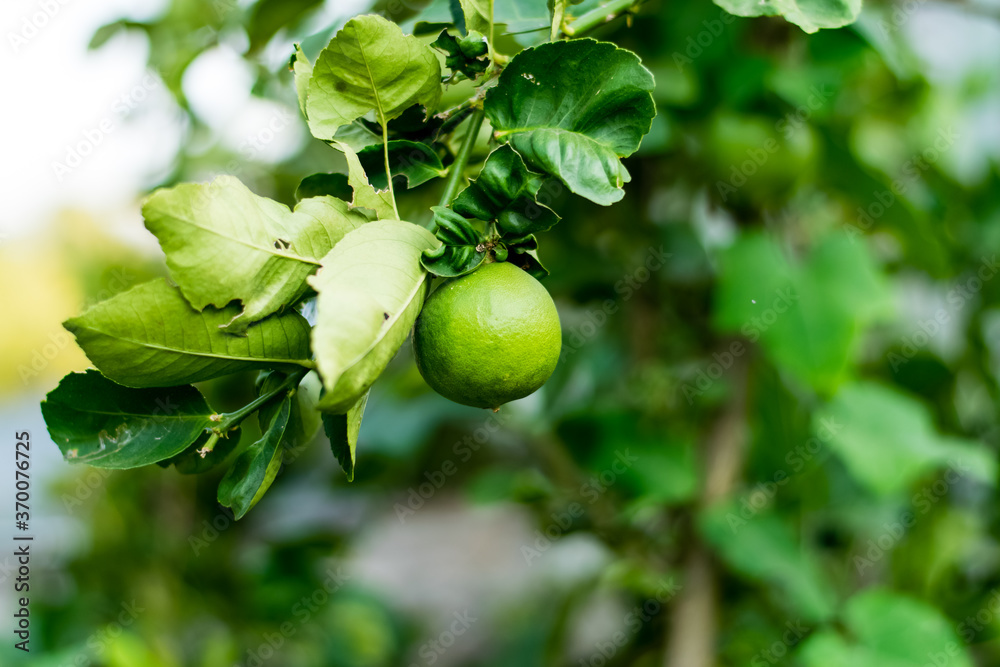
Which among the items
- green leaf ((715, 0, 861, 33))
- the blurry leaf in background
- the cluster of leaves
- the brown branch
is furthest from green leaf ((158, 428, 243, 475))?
the brown branch

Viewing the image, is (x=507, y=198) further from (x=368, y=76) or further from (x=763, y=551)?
(x=763, y=551)

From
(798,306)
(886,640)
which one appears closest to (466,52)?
(798,306)

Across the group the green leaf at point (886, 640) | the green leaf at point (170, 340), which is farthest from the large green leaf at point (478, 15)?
the green leaf at point (886, 640)

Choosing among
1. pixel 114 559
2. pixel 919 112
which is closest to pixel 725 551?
pixel 919 112

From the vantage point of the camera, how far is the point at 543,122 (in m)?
0.43

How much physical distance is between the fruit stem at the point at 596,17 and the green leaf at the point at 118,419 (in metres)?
0.33

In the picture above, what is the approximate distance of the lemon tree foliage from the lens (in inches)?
14.3

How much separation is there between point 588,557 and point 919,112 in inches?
48.6

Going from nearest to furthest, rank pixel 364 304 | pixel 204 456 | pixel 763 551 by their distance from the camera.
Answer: pixel 364 304, pixel 204 456, pixel 763 551

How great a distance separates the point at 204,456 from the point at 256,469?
5 cm

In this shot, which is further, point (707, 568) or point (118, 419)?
point (707, 568)

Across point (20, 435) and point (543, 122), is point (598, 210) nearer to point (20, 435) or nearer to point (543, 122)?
point (543, 122)

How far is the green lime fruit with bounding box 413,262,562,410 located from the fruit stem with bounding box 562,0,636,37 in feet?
0.56

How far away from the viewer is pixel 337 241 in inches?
16.0
